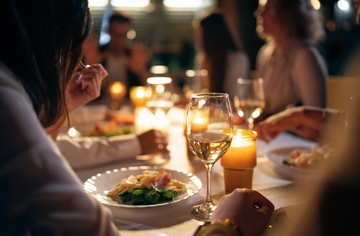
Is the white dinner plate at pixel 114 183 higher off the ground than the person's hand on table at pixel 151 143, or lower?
higher

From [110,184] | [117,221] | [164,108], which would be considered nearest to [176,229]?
[117,221]

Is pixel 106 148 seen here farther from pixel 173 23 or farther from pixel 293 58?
pixel 173 23

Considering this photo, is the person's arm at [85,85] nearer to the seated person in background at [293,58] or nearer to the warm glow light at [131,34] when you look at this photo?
Answer: the seated person in background at [293,58]

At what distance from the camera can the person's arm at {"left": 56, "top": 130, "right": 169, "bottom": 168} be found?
1047mm

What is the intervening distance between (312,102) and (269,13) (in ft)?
2.55

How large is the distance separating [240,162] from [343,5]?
383cm

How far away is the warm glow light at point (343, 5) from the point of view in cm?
378

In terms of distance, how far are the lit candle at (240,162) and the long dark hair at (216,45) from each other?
2205 millimetres

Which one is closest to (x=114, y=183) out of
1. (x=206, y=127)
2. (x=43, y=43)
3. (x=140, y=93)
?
(x=206, y=127)

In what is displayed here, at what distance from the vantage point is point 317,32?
2225 millimetres

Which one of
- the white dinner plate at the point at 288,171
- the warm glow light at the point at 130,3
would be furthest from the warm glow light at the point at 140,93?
the warm glow light at the point at 130,3

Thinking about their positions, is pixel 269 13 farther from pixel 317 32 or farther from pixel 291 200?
pixel 291 200

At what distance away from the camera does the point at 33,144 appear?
0.41m

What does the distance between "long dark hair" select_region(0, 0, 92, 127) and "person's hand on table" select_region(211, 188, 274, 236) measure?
37 cm
